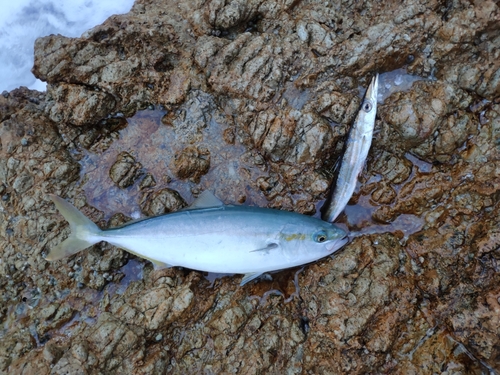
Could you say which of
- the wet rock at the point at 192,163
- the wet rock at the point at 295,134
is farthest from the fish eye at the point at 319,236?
the wet rock at the point at 192,163

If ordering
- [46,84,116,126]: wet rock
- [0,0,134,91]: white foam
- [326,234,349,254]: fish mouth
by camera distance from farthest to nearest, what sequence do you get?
[0,0,134,91]: white foam → [46,84,116,126]: wet rock → [326,234,349,254]: fish mouth

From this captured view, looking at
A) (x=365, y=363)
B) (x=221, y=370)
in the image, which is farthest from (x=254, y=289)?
(x=365, y=363)

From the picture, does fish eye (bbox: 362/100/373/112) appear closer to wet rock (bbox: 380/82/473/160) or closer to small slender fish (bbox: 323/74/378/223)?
small slender fish (bbox: 323/74/378/223)

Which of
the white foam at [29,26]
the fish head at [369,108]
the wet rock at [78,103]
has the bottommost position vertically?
the fish head at [369,108]

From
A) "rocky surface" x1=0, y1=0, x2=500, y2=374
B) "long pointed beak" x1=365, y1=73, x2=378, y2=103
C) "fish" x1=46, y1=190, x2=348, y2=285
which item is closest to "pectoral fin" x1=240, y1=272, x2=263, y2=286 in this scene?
"fish" x1=46, y1=190, x2=348, y2=285

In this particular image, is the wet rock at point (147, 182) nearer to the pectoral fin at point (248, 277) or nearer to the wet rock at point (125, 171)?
the wet rock at point (125, 171)
